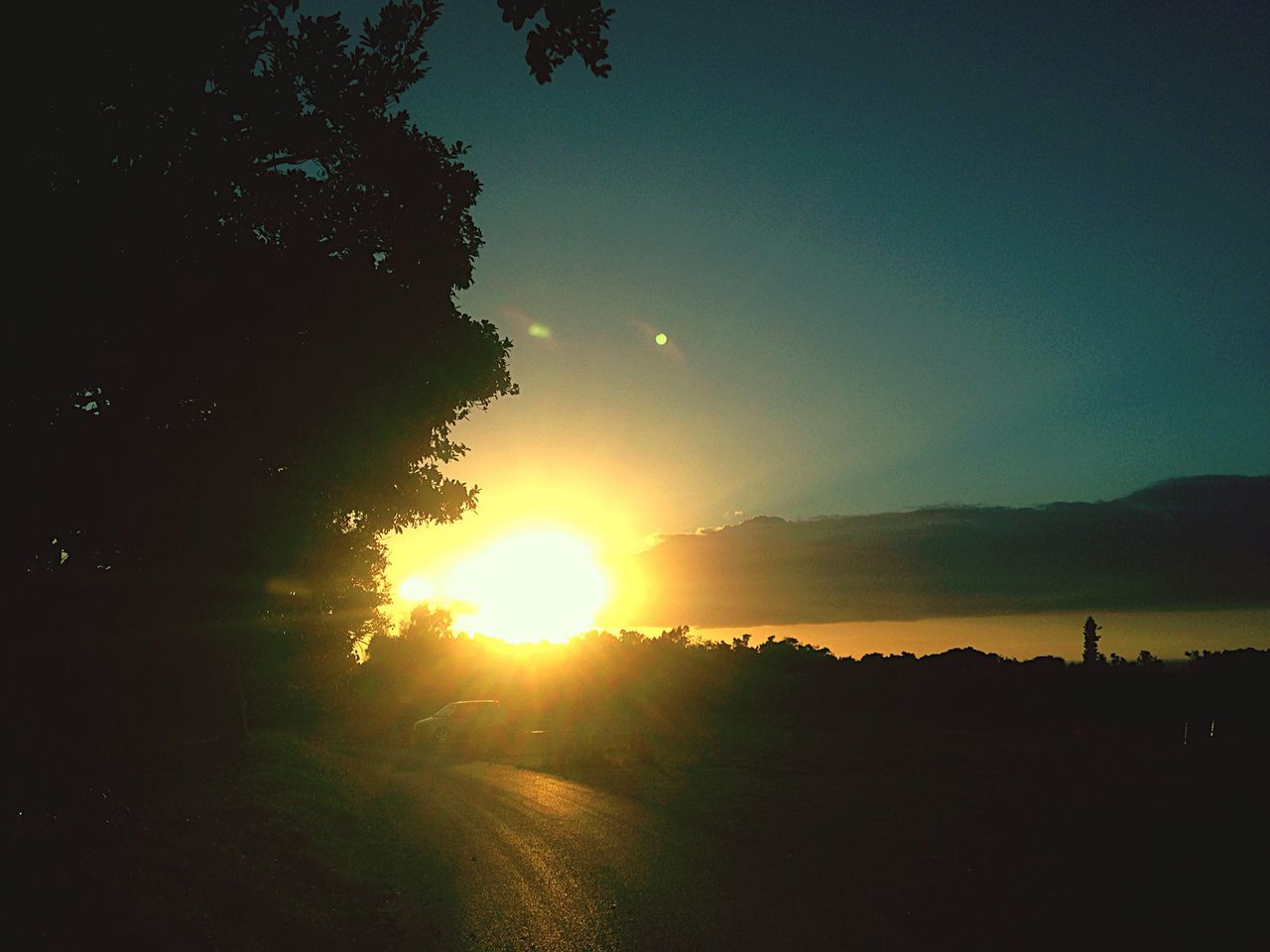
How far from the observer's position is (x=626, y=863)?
40.4 feet

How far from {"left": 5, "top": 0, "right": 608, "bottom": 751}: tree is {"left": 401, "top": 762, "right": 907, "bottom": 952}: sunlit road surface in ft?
15.8

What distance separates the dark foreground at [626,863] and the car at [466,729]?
14092mm

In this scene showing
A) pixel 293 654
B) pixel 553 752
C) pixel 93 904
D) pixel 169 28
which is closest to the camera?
pixel 93 904

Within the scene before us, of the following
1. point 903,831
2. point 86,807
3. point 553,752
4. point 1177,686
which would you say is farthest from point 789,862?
point 1177,686

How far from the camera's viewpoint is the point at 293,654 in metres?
15.4

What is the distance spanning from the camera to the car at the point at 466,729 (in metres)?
38.0

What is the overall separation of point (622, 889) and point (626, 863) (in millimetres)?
1700

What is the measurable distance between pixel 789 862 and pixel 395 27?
12200 millimetres

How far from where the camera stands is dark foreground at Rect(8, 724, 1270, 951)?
8.45 metres

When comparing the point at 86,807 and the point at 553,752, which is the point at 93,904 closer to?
the point at 86,807

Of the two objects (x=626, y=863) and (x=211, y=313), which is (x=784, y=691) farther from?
(x=211, y=313)

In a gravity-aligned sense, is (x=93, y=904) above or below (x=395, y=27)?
below

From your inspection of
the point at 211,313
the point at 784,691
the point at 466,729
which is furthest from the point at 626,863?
the point at 784,691

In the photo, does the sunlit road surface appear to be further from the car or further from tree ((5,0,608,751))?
the car
